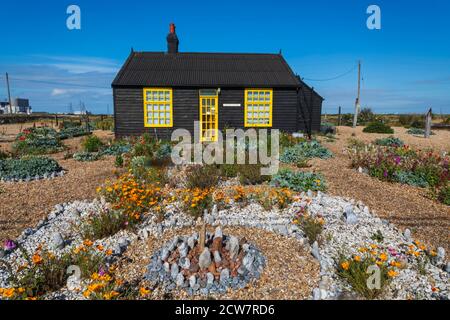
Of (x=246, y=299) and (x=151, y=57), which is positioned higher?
(x=151, y=57)

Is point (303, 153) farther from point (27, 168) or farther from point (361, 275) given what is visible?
point (27, 168)

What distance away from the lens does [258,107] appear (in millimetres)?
15781

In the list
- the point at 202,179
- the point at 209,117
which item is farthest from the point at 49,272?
the point at 209,117

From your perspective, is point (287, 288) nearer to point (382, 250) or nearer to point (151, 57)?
point (382, 250)

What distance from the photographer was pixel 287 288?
10.9 ft

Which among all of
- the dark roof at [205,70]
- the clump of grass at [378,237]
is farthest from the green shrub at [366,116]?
the clump of grass at [378,237]

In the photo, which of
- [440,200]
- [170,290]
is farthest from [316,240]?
[440,200]

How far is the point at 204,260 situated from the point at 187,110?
12.7 m

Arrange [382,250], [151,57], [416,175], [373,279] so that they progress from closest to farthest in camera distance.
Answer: [373,279], [382,250], [416,175], [151,57]

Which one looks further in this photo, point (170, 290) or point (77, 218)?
point (77, 218)

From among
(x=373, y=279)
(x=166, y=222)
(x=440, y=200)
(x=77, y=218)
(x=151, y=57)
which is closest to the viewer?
(x=373, y=279)

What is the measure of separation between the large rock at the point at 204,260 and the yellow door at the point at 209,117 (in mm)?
12213

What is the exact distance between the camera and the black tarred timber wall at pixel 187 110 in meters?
15.2

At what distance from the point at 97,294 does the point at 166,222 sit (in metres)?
2.01
